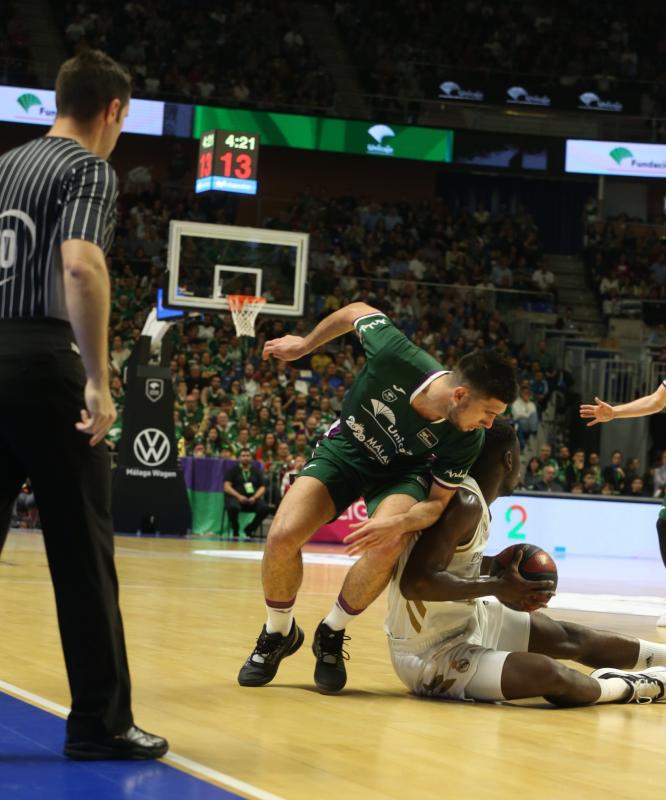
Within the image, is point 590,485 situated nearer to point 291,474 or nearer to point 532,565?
point 291,474

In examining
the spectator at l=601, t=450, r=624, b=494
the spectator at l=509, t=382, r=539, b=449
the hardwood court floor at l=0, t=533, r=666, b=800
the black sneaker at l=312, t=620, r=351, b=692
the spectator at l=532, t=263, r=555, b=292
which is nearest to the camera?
the hardwood court floor at l=0, t=533, r=666, b=800

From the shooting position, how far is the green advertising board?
27.1m

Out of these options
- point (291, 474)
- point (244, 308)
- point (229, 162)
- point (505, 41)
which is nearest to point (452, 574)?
point (244, 308)

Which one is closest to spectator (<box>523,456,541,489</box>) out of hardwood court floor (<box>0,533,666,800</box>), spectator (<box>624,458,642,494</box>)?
spectator (<box>624,458,642,494</box>)

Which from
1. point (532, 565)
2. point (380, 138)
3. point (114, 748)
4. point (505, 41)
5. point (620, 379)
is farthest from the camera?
point (505, 41)

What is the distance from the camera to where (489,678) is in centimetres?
496

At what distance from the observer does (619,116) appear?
2995cm

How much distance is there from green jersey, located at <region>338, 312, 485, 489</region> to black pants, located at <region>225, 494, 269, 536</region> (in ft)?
41.2

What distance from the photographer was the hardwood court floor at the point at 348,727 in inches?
141

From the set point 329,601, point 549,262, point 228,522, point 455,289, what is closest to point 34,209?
point 329,601

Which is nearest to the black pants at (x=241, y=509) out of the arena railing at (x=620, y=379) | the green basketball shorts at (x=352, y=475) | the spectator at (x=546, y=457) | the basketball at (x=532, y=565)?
the spectator at (x=546, y=457)

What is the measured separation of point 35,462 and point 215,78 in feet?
85.5

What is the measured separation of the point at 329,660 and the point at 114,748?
1782mm

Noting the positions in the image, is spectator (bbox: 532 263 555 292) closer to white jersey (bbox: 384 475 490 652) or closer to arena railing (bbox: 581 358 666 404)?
arena railing (bbox: 581 358 666 404)
